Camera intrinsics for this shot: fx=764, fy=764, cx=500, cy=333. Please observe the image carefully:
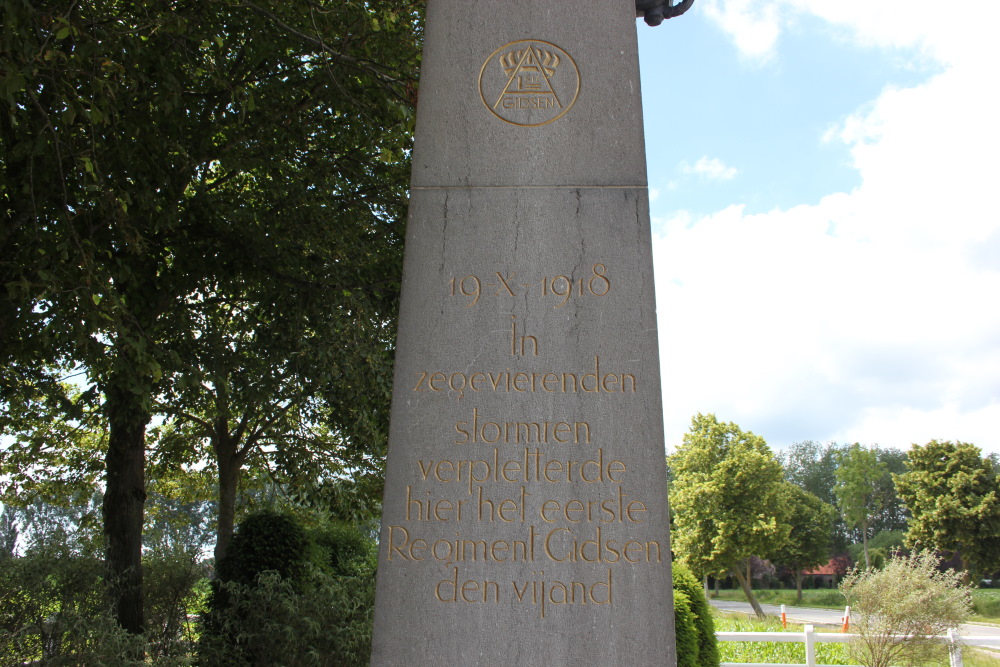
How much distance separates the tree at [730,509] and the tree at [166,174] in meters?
22.6

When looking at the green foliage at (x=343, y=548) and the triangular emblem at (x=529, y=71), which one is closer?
the triangular emblem at (x=529, y=71)

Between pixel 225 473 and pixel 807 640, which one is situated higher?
pixel 225 473

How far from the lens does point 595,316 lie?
3.93 metres

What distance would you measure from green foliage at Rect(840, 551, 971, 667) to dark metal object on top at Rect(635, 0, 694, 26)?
590 inches

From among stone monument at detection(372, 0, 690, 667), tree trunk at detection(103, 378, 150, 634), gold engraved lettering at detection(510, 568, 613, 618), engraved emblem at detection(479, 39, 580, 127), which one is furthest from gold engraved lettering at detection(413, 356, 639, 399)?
tree trunk at detection(103, 378, 150, 634)

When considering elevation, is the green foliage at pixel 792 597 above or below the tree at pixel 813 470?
below

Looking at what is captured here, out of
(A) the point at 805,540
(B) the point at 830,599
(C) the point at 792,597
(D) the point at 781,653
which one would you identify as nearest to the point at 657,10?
(D) the point at 781,653

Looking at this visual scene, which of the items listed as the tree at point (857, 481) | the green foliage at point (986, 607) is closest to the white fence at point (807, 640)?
the green foliage at point (986, 607)

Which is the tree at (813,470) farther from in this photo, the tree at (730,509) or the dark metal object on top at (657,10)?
the dark metal object on top at (657,10)

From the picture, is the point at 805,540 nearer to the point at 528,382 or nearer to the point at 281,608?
the point at 281,608

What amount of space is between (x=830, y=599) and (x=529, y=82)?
5367 cm

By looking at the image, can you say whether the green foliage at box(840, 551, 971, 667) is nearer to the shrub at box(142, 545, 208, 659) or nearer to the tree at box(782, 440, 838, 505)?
the shrub at box(142, 545, 208, 659)

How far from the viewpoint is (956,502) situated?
134 feet

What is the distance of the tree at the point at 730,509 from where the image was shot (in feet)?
96.1
